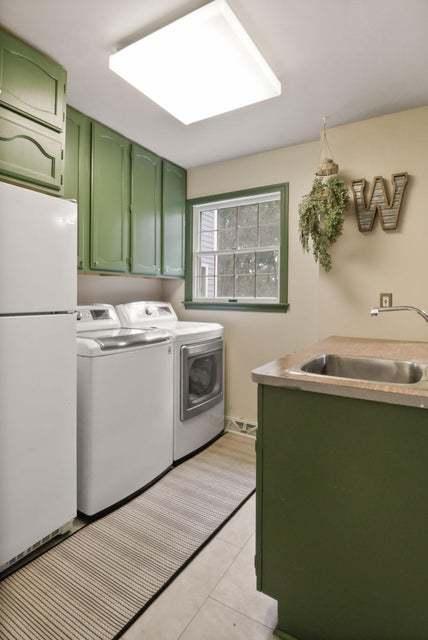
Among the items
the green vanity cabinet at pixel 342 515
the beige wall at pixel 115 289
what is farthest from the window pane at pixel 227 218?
the green vanity cabinet at pixel 342 515

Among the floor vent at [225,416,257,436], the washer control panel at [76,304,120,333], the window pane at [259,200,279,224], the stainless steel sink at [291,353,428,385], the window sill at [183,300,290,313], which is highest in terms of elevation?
the window pane at [259,200,279,224]

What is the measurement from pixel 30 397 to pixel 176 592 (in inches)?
43.0

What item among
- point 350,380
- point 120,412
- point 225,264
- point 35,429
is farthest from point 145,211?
point 350,380

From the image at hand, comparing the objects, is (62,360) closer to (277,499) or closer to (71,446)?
(71,446)

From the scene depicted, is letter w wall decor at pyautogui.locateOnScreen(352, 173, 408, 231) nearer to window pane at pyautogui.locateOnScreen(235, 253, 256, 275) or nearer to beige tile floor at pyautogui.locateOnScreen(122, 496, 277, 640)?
window pane at pyautogui.locateOnScreen(235, 253, 256, 275)

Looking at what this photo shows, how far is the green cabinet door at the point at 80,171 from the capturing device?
2.28 meters

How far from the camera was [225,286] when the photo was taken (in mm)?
3441

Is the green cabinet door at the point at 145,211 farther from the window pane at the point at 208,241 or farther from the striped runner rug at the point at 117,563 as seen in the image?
the striped runner rug at the point at 117,563

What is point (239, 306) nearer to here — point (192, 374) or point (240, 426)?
point (192, 374)

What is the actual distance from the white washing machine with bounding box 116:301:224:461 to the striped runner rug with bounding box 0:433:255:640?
390 millimetres

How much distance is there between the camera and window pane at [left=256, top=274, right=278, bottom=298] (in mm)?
3156

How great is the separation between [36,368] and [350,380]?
1391 mm

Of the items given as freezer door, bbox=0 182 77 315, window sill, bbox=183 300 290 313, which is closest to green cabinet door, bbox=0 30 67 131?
freezer door, bbox=0 182 77 315

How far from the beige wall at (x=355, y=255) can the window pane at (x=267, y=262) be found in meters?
0.19
